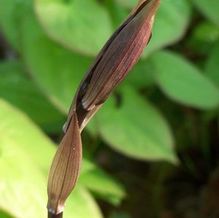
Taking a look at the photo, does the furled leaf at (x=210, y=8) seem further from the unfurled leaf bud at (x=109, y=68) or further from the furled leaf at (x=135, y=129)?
the unfurled leaf bud at (x=109, y=68)

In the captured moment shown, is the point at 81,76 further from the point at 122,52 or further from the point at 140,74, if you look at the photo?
the point at 122,52

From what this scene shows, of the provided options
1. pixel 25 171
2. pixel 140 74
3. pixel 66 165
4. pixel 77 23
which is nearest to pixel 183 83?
pixel 140 74

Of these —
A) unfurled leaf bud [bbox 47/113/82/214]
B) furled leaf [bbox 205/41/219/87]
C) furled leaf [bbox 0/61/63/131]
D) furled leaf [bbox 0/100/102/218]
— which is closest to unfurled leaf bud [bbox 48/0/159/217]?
unfurled leaf bud [bbox 47/113/82/214]

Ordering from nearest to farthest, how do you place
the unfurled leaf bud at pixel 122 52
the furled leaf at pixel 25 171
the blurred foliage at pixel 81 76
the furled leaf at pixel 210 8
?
1. the unfurled leaf bud at pixel 122 52
2. the furled leaf at pixel 25 171
3. the blurred foliage at pixel 81 76
4. the furled leaf at pixel 210 8

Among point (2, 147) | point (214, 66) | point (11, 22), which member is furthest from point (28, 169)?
point (214, 66)

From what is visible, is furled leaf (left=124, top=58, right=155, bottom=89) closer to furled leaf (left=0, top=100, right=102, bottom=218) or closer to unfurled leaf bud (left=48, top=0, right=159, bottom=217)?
furled leaf (left=0, top=100, right=102, bottom=218)

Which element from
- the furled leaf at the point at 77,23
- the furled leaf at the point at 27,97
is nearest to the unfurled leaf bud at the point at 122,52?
the furled leaf at the point at 77,23

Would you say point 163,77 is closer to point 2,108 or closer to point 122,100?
point 122,100
